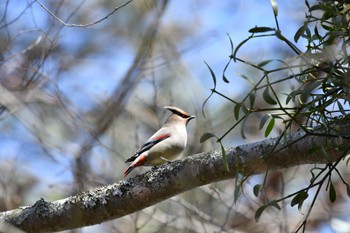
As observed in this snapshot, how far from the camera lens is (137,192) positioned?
7.52ft

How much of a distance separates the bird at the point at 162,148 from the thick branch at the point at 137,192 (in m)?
1.23

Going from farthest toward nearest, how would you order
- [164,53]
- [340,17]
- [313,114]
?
[164,53], [313,114], [340,17]

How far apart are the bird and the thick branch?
123 centimetres

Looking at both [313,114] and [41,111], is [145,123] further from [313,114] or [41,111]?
[313,114]

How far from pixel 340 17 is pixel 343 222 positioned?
261 centimetres

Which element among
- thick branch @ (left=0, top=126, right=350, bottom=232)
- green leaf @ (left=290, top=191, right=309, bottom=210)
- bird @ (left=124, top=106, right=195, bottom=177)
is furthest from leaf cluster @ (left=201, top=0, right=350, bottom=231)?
bird @ (left=124, top=106, right=195, bottom=177)

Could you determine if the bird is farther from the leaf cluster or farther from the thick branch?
the leaf cluster

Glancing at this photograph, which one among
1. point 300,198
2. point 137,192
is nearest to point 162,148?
point 137,192

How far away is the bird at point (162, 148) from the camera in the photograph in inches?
145

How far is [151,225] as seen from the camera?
13.9 feet

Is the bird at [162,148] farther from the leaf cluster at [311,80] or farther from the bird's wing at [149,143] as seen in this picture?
the leaf cluster at [311,80]

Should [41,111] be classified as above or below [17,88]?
above

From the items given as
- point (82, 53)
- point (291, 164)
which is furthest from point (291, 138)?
point (82, 53)

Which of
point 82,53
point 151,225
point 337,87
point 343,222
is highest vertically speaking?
point 82,53
